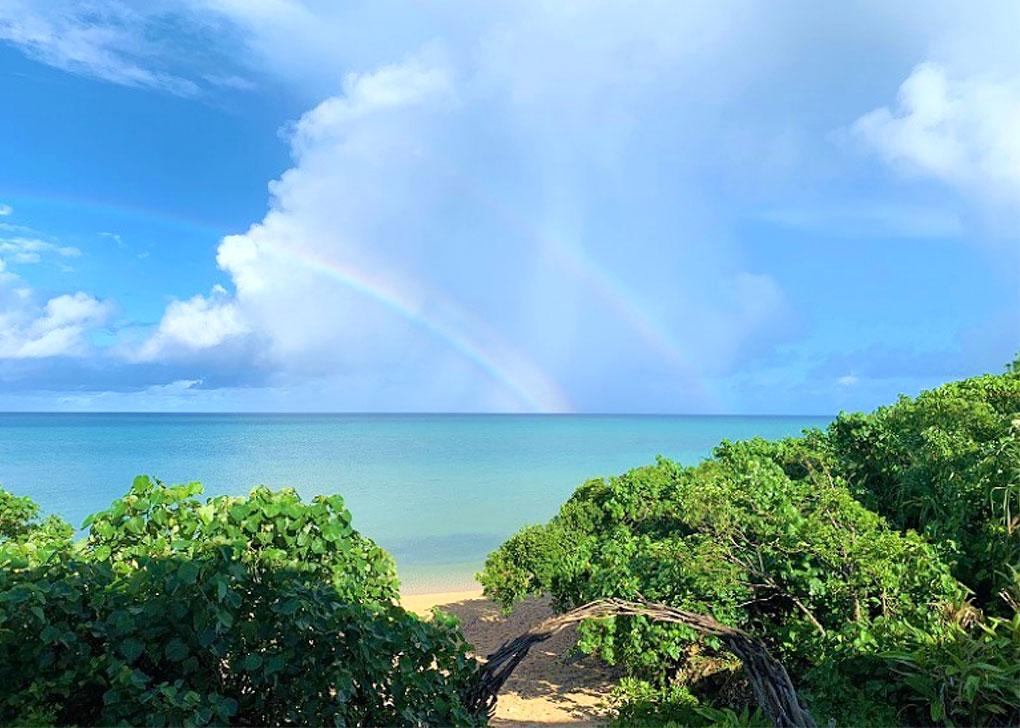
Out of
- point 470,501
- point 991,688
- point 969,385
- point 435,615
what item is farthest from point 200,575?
point 470,501

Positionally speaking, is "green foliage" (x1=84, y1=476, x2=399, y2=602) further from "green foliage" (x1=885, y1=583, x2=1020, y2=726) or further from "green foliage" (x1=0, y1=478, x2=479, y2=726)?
"green foliage" (x1=885, y1=583, x2=1020, y2=726)

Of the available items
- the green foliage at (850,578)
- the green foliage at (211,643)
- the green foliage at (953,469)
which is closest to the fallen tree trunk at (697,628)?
the green foliage at (211,643)

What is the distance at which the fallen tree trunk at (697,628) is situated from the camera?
3.60m

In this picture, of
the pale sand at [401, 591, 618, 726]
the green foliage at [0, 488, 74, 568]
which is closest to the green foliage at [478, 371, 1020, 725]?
the pale sand at [401, 591, 618, 726]

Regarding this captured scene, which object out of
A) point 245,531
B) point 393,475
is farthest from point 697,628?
point 393,475

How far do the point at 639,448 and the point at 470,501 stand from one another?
43.9m

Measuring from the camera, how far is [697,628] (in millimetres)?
4504

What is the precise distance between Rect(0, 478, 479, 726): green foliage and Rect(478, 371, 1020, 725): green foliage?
2.09 m

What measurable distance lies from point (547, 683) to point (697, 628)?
6479 mm

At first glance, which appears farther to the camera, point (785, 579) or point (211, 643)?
point (785, 579)

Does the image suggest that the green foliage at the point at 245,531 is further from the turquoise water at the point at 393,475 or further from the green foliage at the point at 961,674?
the turquoise water at the point at 393,475

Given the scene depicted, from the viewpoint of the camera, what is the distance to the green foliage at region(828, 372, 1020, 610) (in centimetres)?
639

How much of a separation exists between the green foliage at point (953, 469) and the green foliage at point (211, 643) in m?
5.09

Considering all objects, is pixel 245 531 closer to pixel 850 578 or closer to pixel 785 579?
pixel 785 579
